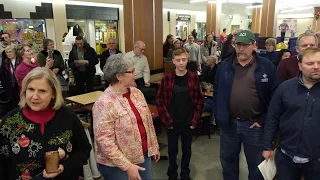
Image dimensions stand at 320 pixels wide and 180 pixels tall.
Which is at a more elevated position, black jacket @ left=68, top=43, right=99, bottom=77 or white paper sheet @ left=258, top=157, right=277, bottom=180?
black jacket @ left=68, top=43, right=99, bottom=77

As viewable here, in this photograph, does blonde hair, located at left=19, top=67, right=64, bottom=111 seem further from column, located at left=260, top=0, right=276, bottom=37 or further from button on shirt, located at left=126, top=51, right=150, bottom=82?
column, located at left=260, top=0, right=276, bottom=37

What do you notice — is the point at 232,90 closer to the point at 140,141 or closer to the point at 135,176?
the point at 140,141

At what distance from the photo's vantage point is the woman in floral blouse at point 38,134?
144cm

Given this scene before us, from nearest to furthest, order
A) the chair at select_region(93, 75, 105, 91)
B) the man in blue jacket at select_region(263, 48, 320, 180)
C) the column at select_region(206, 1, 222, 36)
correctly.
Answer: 1. the man in blue jacket at select_region(263, 48, 320, 180)
2. the chair at select_region(93, 75, 105, 91)
3. the column at select_region(206, 1, 222, 36)

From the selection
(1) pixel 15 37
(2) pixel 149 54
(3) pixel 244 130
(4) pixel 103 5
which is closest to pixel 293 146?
(3) pixel 244 130

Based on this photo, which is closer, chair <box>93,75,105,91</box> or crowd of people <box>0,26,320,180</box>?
crowd of people <box>0,26,320,180</box>

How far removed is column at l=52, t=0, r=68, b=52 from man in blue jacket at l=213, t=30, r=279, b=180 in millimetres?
8250

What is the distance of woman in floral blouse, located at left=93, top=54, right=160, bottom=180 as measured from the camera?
169cm

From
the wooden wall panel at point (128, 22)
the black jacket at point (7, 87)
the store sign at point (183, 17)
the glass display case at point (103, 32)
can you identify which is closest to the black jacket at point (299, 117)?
the wooden wall panel at point (128, 22)

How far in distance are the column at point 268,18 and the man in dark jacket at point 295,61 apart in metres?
10.2

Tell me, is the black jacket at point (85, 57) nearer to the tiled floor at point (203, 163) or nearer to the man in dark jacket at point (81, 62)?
the man in dark jacket at point (81, 62)

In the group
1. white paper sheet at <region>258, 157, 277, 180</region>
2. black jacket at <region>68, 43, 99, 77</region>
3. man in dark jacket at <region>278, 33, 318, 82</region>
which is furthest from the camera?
black jacket at <region>68, 43, 99, 77</region>

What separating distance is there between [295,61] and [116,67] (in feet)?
5.75

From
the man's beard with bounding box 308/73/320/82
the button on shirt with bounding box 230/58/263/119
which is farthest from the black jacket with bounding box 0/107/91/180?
the man's beard with bounding box 308/73/320/82
